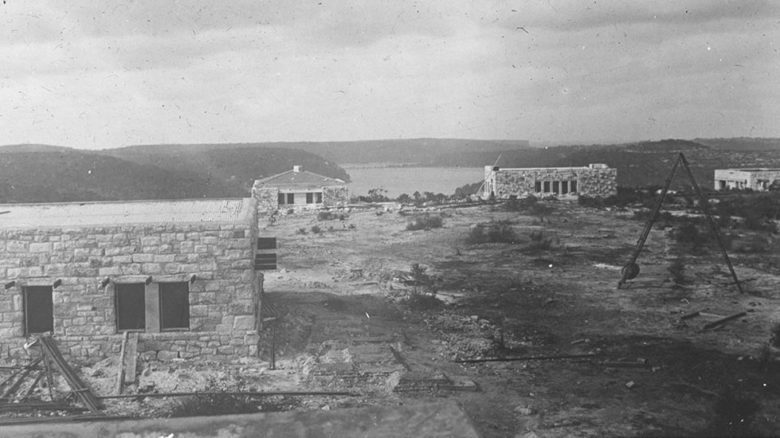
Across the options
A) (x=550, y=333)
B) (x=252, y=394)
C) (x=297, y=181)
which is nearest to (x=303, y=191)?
(x=297, y=181)

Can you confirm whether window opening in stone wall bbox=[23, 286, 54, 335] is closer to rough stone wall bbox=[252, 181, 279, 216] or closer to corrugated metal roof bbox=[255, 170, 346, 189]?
rough stone wall bbox=[252, 181, 279, 216]

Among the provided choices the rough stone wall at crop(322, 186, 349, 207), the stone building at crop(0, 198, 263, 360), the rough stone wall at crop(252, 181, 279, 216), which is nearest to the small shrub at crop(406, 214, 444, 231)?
the rough stone wall at crop(322, 186, 349, 207)

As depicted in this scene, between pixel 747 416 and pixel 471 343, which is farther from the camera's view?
pixel 471 343

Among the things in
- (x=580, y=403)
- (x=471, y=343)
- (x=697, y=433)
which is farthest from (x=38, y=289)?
(x=697, y=433)

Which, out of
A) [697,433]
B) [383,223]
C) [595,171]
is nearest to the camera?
[697,433]

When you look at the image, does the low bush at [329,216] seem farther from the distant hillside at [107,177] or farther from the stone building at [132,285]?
the stone building at [132,285]

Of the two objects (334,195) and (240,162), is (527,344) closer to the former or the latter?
(334,195)

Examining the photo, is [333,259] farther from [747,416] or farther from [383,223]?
[747,416]
